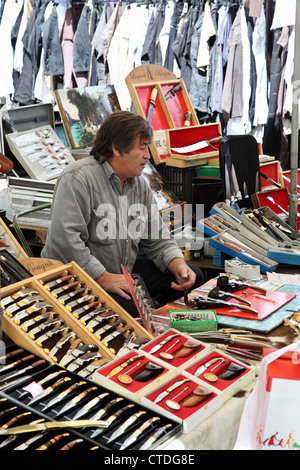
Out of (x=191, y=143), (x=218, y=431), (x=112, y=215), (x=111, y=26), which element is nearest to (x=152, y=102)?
(x=191, y=143)

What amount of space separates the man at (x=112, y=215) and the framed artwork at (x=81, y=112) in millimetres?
1267

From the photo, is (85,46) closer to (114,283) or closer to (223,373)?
(114,283)

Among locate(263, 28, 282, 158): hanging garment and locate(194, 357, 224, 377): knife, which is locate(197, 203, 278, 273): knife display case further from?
locate(263, 28, 282, 158): hanging garment

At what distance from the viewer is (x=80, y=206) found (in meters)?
3.01

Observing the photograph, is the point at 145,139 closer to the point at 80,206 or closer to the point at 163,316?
the point at 80,206

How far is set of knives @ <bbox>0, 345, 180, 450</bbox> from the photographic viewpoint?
1436 millimetres

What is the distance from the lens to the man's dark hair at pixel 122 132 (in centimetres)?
302

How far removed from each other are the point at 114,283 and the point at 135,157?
2.28 ft

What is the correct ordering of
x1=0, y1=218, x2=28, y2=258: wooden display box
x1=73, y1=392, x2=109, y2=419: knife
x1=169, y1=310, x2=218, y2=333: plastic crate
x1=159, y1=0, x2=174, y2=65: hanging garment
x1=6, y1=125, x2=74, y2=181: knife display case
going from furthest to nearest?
x1=159, y1=0, x2=174, y2=65: hanging garment
x1=6, y1=125, x2=74, y2=181: knife display case
x1=0, y1=218, x2=28, y2=258: wooden display box
x1=169, y1=310, x2=218, y2=333: plastic crate
x1=73, y1=392, x2=109, y2=419: knife

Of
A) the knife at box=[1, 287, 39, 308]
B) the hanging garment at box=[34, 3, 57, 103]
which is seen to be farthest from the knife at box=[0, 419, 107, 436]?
the hanging garment at box=[34, 3, 57, 103]

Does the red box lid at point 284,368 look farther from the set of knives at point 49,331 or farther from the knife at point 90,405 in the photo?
the set of knives at point 49,331

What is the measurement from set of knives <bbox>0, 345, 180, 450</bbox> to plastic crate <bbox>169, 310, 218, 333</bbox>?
0.55 m

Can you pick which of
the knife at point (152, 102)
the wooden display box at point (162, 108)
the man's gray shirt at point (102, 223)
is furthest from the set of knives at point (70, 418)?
the knife at point (152, 102)

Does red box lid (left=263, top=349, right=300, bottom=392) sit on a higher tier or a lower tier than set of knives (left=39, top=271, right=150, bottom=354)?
higher
